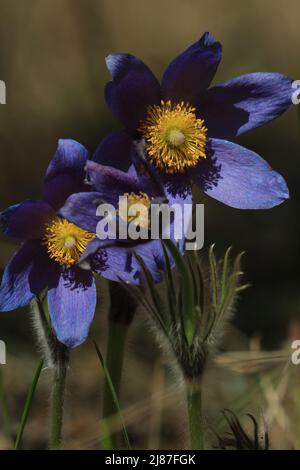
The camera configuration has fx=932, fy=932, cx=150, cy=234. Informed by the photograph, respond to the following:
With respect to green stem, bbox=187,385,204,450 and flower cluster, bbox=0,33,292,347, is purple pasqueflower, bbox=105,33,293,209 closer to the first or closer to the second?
flower cluster, bbox=0,33,292,347

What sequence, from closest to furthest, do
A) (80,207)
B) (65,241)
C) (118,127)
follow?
1. (80,207)
2. (65,241)
3. (118,127)

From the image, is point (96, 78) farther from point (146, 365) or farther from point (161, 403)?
point (161, 403)

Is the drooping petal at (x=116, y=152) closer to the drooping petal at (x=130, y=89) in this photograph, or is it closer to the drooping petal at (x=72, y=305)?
the drooping petal at (x=130, y=89)

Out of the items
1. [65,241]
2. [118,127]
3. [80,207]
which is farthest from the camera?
[118,127]

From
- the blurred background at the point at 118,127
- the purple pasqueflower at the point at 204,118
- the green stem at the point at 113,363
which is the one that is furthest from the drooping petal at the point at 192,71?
the blurred background at the point at 118,127

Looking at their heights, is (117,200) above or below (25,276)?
above

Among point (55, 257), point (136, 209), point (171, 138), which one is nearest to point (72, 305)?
point (55, 257)

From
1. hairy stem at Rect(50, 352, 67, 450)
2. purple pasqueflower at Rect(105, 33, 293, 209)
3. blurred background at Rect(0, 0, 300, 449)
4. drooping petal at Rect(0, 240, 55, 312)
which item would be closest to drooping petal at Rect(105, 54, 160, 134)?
purple pasqueflower at Rect(105, 33, 293, 209)

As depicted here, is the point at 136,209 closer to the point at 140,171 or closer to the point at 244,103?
the point at 140,171

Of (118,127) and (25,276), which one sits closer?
(25,276)
